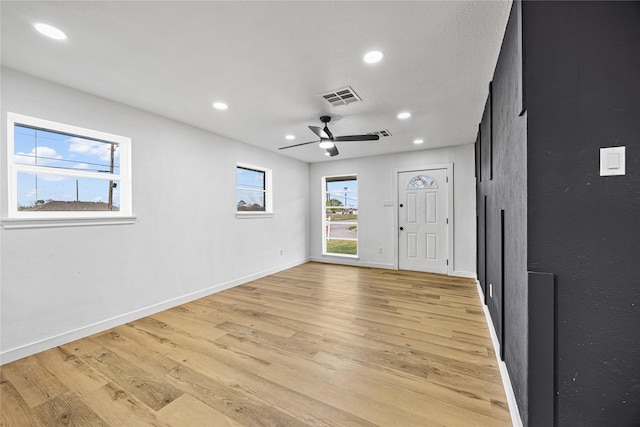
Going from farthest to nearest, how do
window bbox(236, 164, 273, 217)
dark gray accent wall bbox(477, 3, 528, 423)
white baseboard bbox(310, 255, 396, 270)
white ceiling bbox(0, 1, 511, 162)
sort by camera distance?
white baseboard bbox(310, 255, 396, 270)
window bbox(236, 164, 273, 217)
white ceiling bbox(0, 1, 511, 162)
dark gray accent wall bbox(477, 3, 528, 423)

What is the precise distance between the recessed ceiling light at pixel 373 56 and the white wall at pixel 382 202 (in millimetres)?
→ 3497

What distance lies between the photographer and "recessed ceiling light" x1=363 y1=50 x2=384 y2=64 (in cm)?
200

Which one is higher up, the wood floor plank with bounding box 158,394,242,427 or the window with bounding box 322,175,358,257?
the window with bounding box 322,175,358,257

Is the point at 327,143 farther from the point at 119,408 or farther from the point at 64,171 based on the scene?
the point at 119,408

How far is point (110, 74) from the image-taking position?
7.59 ft

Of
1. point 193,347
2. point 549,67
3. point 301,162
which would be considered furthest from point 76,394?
point 301,162

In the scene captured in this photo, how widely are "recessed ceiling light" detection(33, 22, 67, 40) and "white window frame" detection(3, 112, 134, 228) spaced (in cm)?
98

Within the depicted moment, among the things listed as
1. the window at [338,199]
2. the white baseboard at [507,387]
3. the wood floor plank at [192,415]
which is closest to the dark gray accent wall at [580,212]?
the white baseboard at [507,387]

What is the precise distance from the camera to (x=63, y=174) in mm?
2576

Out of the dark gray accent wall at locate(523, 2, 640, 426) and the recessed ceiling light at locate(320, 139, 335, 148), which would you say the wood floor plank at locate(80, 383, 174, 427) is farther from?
the recessed ceiling light at locate(320, 139, 335, 148)

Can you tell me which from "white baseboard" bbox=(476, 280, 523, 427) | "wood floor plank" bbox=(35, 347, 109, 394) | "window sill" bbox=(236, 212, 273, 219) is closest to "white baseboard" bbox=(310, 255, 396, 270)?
"window sill" bbox=(236, 212, 273, 219)

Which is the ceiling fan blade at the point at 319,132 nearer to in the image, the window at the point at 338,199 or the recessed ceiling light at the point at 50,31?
the recessed ceiling light at the point at 50,31

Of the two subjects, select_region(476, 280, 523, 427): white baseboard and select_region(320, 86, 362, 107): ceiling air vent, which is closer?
select_region(476, 280, 523, 427): white baseboard

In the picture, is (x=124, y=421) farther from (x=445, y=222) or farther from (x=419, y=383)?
(x=445, y=222)
